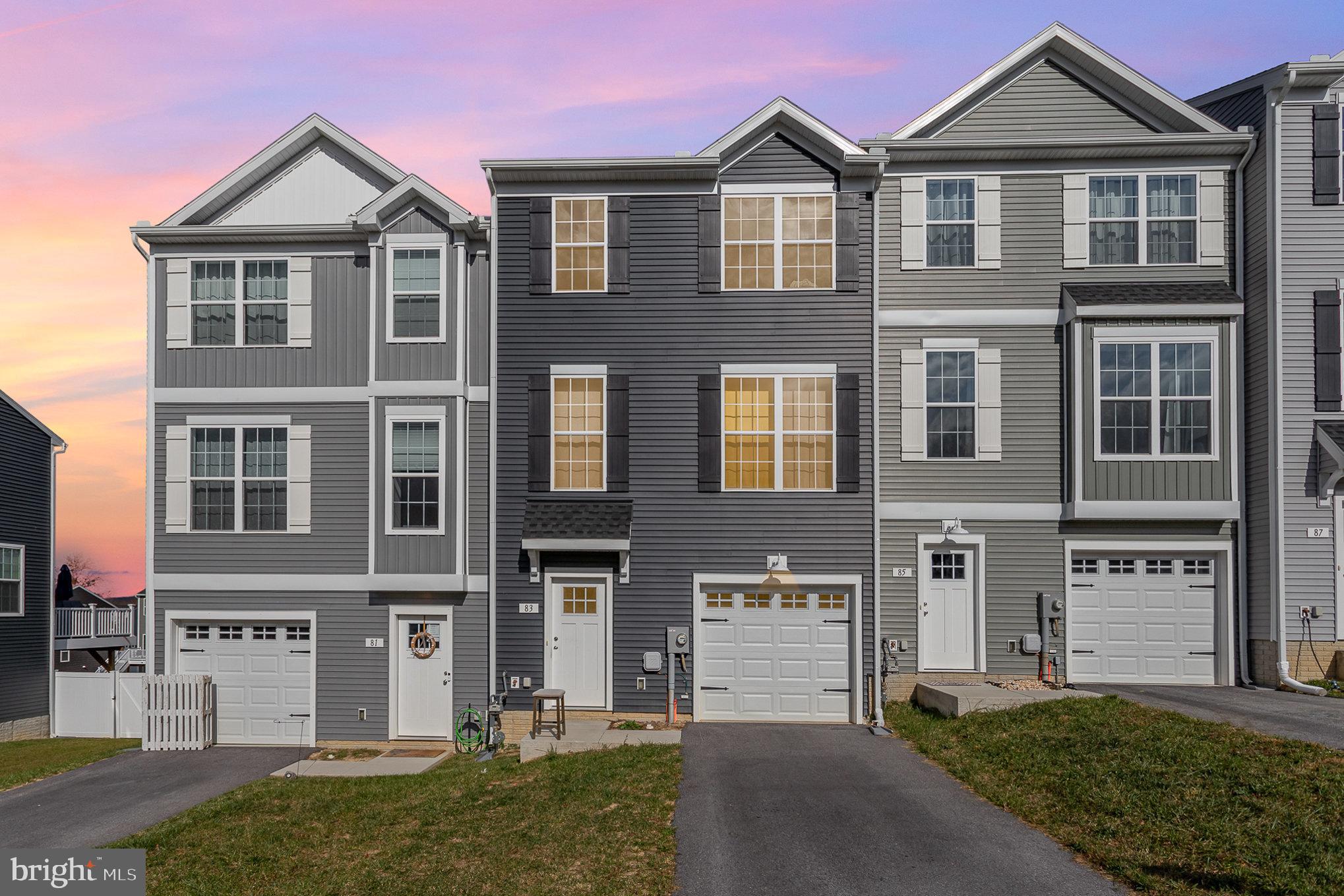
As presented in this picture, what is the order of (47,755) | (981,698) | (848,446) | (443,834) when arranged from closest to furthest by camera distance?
(443,834)
(981,698)
(848,446)
(47,755)

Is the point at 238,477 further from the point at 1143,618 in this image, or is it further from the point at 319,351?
the point at 1143,618

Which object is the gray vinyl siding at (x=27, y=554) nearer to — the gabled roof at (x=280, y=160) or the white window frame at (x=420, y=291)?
the gabled roof at (x=280, y=160)

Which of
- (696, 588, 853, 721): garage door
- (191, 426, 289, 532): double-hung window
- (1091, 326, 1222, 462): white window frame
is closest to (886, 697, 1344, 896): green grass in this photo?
(696, 588, 853, 721): garage door

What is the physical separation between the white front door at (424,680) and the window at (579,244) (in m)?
6.24

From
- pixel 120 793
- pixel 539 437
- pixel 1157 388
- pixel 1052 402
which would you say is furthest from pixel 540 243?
pixel 1157 388

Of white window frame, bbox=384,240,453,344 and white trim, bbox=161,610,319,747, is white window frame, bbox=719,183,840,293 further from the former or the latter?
white trim, bbox=161,610,319,747

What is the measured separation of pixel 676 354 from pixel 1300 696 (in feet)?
37.7

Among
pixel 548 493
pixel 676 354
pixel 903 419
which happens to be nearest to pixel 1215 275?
pixel 903 419

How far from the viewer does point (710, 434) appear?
15.8 metres

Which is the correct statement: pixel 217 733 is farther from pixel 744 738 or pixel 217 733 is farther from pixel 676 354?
pixel 676 354

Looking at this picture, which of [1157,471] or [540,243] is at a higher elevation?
[540,243]

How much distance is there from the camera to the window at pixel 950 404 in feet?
54.3

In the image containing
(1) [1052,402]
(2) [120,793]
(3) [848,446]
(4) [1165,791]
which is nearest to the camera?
(4) [1165,791]

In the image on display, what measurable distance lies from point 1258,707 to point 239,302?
18.0 meters
